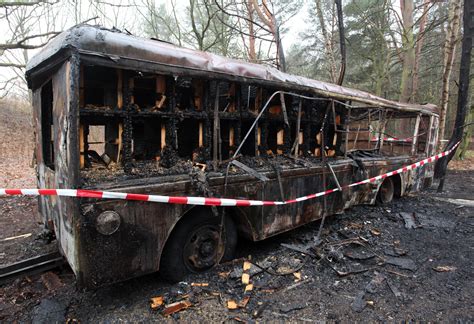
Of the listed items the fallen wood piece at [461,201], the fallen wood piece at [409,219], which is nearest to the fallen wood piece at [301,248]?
the fallen wood piece at [409,219]

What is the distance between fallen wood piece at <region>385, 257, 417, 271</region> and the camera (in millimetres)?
4003

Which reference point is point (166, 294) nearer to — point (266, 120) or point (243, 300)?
point (243, 300)

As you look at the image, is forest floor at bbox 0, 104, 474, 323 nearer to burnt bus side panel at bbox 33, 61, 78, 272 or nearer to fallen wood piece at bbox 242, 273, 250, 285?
fallen wood piece at bbox 242, 273, 250, 285

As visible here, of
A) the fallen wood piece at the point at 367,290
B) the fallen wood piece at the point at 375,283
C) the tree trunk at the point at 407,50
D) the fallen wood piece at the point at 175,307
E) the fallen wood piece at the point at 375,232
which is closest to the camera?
the fallen wood piece at the point at 175,307

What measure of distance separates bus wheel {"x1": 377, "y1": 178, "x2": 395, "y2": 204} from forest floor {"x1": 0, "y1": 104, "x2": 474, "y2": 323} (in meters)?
1.92

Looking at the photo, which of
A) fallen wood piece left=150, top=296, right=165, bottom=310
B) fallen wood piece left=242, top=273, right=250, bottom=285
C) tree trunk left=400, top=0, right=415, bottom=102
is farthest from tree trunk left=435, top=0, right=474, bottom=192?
fallen wood piece left=150, top=296, right=165, bottom=310

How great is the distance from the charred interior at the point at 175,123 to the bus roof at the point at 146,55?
0.65ft

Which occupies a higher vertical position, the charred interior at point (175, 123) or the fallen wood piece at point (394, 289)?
the charred interior at point (175, 123)

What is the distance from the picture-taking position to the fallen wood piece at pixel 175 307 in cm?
285

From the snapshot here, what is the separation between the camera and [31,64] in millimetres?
3387

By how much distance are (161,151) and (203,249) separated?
4.30 feet

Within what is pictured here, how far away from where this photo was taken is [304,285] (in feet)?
11.5

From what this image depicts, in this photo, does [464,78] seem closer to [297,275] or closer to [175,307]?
[297,275]

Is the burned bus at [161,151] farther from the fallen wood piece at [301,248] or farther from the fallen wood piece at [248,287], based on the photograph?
the fallen wood piece at [248,287]
